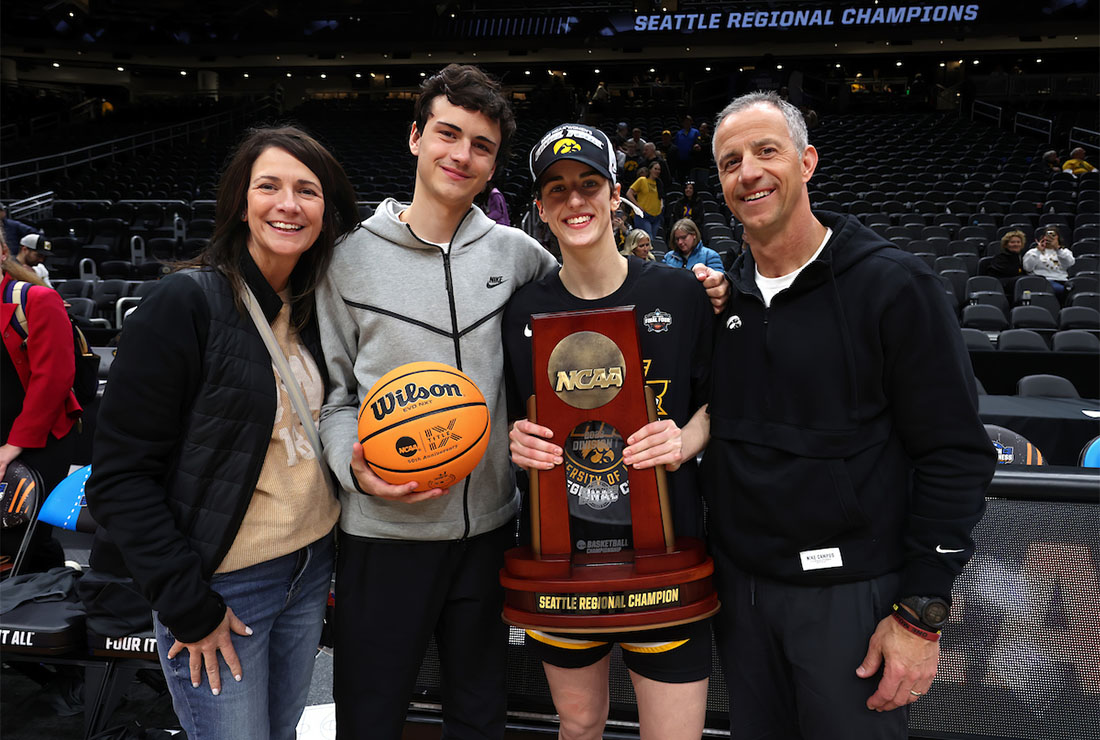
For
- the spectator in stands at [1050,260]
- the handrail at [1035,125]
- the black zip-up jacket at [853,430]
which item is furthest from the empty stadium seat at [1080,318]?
the handrail at [1035,125]

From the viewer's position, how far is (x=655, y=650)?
1596 mm

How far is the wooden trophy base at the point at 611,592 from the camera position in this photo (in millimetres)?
1452

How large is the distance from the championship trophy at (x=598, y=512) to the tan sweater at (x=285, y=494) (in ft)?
1.44

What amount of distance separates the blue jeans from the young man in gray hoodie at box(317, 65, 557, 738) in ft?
0.23

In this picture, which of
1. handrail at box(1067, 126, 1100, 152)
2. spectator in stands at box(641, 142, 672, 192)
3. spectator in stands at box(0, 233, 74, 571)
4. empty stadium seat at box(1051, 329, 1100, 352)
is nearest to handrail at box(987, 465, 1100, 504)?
spectator in stands at box(0, 233, 74, 571)

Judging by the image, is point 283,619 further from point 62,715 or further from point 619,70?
point 619,70

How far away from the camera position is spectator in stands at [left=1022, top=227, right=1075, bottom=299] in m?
7.77

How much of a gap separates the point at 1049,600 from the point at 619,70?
76.5ft

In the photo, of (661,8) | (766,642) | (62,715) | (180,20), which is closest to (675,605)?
(766,642)

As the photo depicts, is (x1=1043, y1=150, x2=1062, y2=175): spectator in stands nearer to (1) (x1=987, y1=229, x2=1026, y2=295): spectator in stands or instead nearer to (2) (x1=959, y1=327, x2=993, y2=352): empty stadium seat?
(1) (x1=987, y1=229, x2=1026, y2=295): spectator in stands

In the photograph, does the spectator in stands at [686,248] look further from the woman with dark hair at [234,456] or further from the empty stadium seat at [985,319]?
the woman with dark hair at [234,456]

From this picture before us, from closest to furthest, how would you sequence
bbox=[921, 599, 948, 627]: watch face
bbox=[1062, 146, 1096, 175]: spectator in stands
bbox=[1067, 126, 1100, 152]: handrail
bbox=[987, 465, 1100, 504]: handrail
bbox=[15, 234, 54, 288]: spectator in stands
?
bbox=[921, 599, 948, 627]: watch face < bbox=[987, 465, 1100, 504]: handrail < bbox=[15, 234, 54, 288]: spectator in stands < bbox=[1062, 146, 1096, 175]: spectator in stands < bbox=[1067, 126, 1100, 152]: handrail

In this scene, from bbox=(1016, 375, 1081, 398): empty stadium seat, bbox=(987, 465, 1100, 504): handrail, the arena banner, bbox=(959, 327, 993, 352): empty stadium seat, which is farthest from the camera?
the arena banner

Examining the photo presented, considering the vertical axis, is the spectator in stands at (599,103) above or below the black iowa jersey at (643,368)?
above
